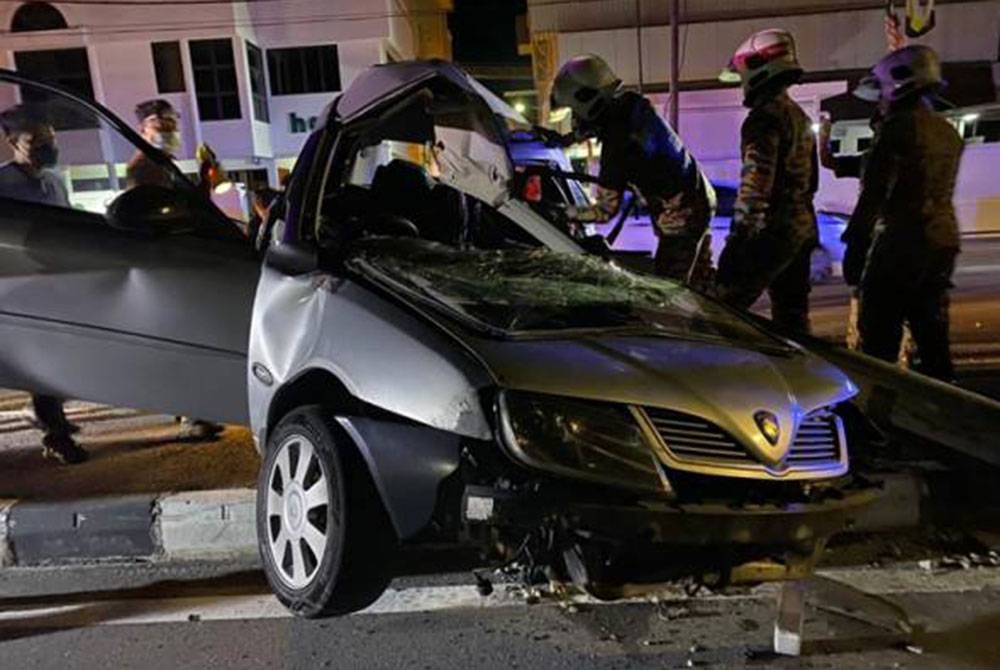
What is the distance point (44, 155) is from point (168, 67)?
21.8 meters

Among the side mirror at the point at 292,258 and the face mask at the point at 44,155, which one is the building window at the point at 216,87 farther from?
the side mirror at the point at 292,258

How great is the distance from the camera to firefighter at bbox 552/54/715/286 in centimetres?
464

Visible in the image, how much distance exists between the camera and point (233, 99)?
24359 millimetres

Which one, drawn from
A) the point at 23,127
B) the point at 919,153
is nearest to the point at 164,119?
the point at 23,127

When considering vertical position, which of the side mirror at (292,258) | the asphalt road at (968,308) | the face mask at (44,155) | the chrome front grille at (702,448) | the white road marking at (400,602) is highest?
the face mask at (44,155)

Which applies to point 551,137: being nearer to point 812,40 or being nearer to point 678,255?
point 678,255

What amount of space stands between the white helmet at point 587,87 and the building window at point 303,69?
23.0 meters

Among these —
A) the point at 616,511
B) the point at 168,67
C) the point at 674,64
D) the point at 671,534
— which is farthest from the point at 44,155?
the point at 168,67

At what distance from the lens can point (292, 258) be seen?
3252 mm

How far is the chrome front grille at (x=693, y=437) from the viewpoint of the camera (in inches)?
93.5

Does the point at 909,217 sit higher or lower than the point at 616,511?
higher

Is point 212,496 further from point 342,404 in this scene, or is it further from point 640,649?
point 640,649

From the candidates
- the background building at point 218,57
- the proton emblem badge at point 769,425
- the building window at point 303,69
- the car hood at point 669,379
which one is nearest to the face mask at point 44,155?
the car hood at point 669,379

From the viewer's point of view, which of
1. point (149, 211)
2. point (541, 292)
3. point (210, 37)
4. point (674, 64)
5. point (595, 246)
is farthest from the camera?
point (210, 37)
